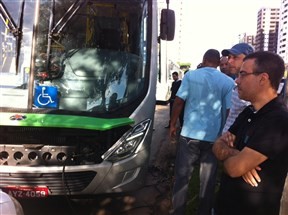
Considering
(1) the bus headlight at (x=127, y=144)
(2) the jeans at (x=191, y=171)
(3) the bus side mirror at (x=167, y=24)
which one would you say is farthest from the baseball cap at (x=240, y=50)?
(3) the bus side mirror at (x=167, y=24)

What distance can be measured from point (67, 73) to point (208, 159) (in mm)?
1954

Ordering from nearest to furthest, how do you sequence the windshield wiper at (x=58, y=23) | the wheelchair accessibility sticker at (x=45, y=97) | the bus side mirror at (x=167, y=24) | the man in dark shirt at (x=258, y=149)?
the man in dark shirt at (x=258, y=149) < the wheelchair accessibility sticker at (x=45, y=97) < the windshield wiper at (x=58, y=23) < the bus side mirror at (x=167, y=24)

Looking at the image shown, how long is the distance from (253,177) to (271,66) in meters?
0.66

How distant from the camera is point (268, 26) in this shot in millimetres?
35344

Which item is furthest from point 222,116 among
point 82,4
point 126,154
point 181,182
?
point 82,4

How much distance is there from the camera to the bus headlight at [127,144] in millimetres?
4086

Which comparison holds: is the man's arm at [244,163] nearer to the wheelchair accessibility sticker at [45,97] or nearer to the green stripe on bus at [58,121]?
the green stripe on bus at [58,121]

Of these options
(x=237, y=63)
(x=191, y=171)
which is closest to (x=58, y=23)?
(x=237, y=63)

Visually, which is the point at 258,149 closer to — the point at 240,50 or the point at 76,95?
the point at 240,50

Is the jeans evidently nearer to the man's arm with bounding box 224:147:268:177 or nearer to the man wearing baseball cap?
the man wearing baseball cap

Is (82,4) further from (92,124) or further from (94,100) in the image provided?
(92,124)

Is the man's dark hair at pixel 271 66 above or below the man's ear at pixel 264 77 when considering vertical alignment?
above

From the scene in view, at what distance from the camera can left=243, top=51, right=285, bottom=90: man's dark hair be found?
2.19m

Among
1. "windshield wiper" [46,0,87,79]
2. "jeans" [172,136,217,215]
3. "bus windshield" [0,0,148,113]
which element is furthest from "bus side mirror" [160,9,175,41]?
"jeans" [172,136,217,215]
